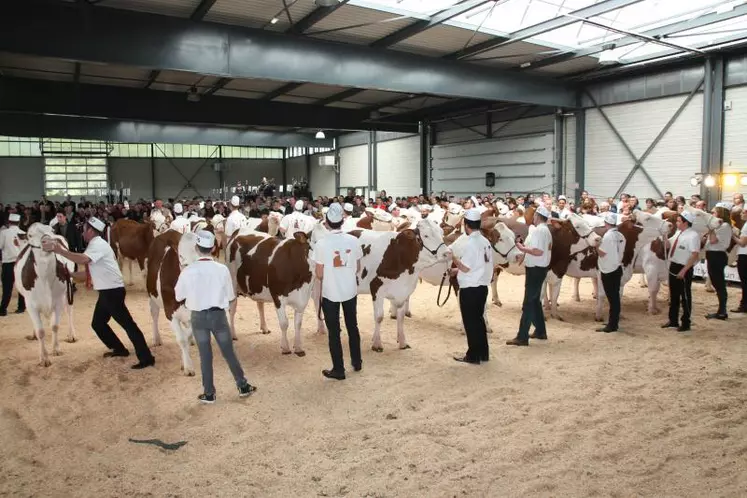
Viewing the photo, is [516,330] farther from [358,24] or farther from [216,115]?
[216,115]

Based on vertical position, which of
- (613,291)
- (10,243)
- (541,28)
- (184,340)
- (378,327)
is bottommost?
(378,327)

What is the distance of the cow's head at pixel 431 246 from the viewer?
26.2 feet

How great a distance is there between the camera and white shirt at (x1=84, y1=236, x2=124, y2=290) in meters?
6.72

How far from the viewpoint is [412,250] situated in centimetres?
795

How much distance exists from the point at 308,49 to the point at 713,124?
12315 mm

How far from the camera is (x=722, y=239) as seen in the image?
9.70 metres

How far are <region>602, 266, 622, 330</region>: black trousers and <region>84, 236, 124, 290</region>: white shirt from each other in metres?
6.88

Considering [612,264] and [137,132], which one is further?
[137,132]

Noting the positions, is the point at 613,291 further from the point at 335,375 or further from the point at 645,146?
the point at 645,146

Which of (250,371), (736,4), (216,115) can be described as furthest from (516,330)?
(216,115)

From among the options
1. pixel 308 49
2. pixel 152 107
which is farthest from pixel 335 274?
pixel 152 107

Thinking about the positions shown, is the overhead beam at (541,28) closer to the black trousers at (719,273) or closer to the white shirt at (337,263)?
the black trousers at (719,273)

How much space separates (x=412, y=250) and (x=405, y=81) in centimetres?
976

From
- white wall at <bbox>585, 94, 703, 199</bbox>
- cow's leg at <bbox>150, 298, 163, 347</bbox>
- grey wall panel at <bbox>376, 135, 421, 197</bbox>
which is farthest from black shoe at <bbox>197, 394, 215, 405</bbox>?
grey wall panel at <bbox>376, 135, 421, 197</bbox>
